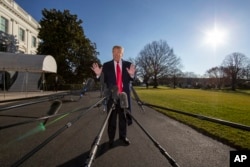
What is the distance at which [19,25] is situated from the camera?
49438mm

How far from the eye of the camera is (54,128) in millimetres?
8219

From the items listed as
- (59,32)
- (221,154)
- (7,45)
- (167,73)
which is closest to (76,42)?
(59,32)

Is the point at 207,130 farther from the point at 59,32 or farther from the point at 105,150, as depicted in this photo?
the point at 59,32

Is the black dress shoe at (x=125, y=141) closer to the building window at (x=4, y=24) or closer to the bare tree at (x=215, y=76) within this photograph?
the building window at (x=4, y=24)

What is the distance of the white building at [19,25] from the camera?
42362mm

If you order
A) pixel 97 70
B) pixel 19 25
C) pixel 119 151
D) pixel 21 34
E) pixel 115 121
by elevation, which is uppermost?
pixel 19 25

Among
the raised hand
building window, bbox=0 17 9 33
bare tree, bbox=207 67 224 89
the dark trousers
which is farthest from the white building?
bare tree, bbox=207 67 224 89

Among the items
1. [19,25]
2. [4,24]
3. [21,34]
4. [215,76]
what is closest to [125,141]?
[4,24]

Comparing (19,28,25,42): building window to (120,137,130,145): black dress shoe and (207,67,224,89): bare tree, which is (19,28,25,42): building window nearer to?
(120,137,130,145): black dress shoe

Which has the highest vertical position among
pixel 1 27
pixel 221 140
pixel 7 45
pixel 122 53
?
pixel 1 27

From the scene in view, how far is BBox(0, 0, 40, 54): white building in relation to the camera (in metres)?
42.4

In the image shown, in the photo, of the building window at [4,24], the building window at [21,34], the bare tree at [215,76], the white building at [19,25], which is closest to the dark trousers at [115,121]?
the white building at [19,25]

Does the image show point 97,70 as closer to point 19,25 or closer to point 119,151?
point 119,151

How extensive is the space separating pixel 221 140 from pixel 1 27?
4334 cm
